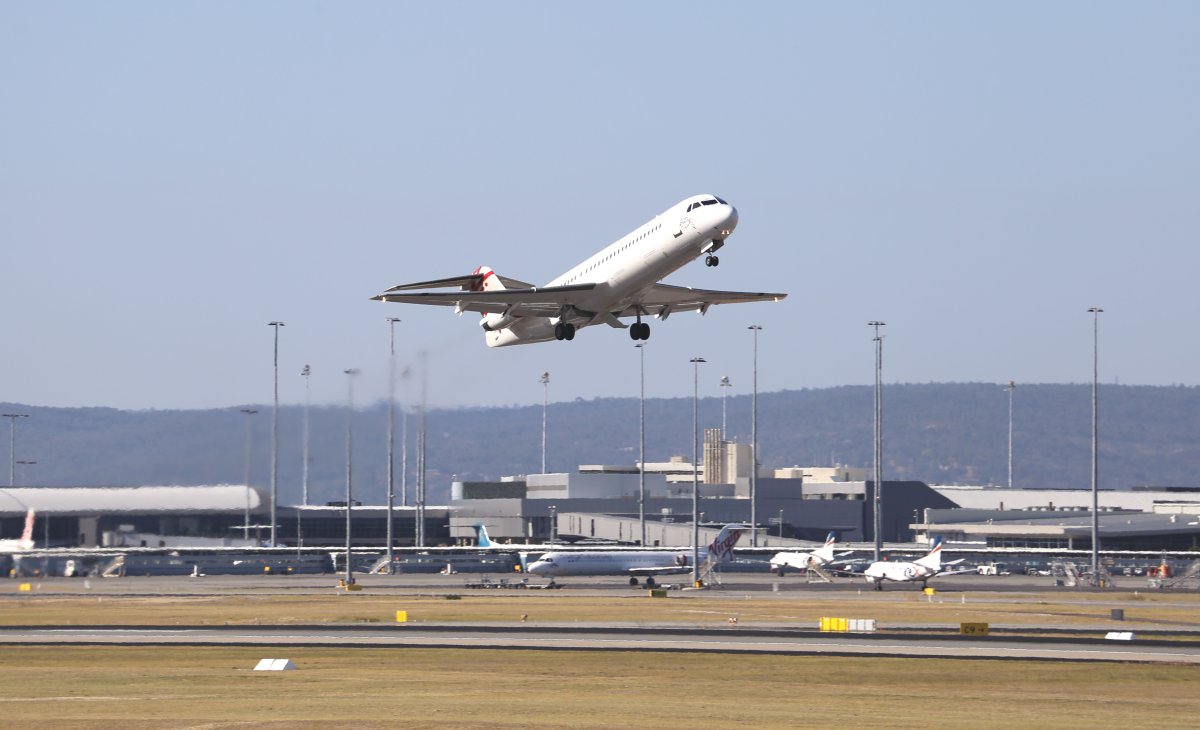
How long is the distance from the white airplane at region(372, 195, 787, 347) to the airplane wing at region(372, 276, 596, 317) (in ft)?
0.15

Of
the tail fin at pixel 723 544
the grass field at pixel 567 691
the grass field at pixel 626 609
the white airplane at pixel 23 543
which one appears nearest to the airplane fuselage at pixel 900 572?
the grass field at pixel 626 609

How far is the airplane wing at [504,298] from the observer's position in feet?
246

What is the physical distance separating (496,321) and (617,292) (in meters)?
10.3

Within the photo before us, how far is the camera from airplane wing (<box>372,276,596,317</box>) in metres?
75.1

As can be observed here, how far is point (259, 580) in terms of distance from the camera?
6029 inches

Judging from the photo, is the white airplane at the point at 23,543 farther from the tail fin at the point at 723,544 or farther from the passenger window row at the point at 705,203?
the passenger window row at the point at 705,203

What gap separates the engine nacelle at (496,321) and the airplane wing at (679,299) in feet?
20.8

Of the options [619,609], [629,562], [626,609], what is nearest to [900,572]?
[629,562]

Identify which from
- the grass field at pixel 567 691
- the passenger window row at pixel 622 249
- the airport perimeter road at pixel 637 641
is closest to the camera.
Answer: the grass field at pixel 567 691

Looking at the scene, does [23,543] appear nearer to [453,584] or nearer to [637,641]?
[453,584]

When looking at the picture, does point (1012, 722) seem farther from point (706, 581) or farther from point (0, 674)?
point (706, 581)

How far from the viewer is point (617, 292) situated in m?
74.6

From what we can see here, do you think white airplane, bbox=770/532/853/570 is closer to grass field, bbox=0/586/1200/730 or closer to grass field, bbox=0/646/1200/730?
grass field, bbox=0/586/1200/730

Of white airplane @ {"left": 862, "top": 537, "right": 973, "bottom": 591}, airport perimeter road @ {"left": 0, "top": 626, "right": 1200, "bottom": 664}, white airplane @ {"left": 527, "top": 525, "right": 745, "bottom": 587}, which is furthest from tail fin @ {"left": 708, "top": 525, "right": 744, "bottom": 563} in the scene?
airport perimeter road @ {"left": 0, "top": 626, "right": 1200, "bottom": 664}
